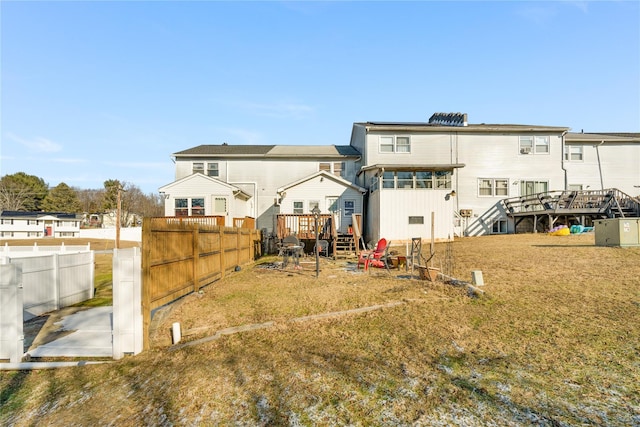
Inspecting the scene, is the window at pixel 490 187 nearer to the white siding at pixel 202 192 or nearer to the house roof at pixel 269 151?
the house roof at pixel 269 151

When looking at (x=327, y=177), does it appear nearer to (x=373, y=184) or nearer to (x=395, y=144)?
(x=373, y=184)

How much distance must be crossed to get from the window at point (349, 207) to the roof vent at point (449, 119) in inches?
423

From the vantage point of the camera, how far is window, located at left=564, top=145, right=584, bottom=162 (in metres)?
23.7

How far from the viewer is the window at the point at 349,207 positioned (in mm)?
20719

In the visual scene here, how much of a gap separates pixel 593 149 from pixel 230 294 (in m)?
27.9

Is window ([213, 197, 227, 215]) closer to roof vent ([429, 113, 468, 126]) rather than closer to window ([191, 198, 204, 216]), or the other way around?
window ([191, 198, 204, 216])

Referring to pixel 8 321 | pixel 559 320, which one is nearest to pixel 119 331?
pixel 8 321

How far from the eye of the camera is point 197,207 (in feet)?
67.8

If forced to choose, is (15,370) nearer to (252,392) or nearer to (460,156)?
(252,392)

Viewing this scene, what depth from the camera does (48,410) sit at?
3.57 metres

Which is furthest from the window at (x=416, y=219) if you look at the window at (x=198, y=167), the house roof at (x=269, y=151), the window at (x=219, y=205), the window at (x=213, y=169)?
the window at (x=198, y=167)

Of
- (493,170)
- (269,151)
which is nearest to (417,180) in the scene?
(493,170)

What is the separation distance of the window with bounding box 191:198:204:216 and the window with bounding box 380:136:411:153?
40.6 ft

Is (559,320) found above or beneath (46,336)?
above
